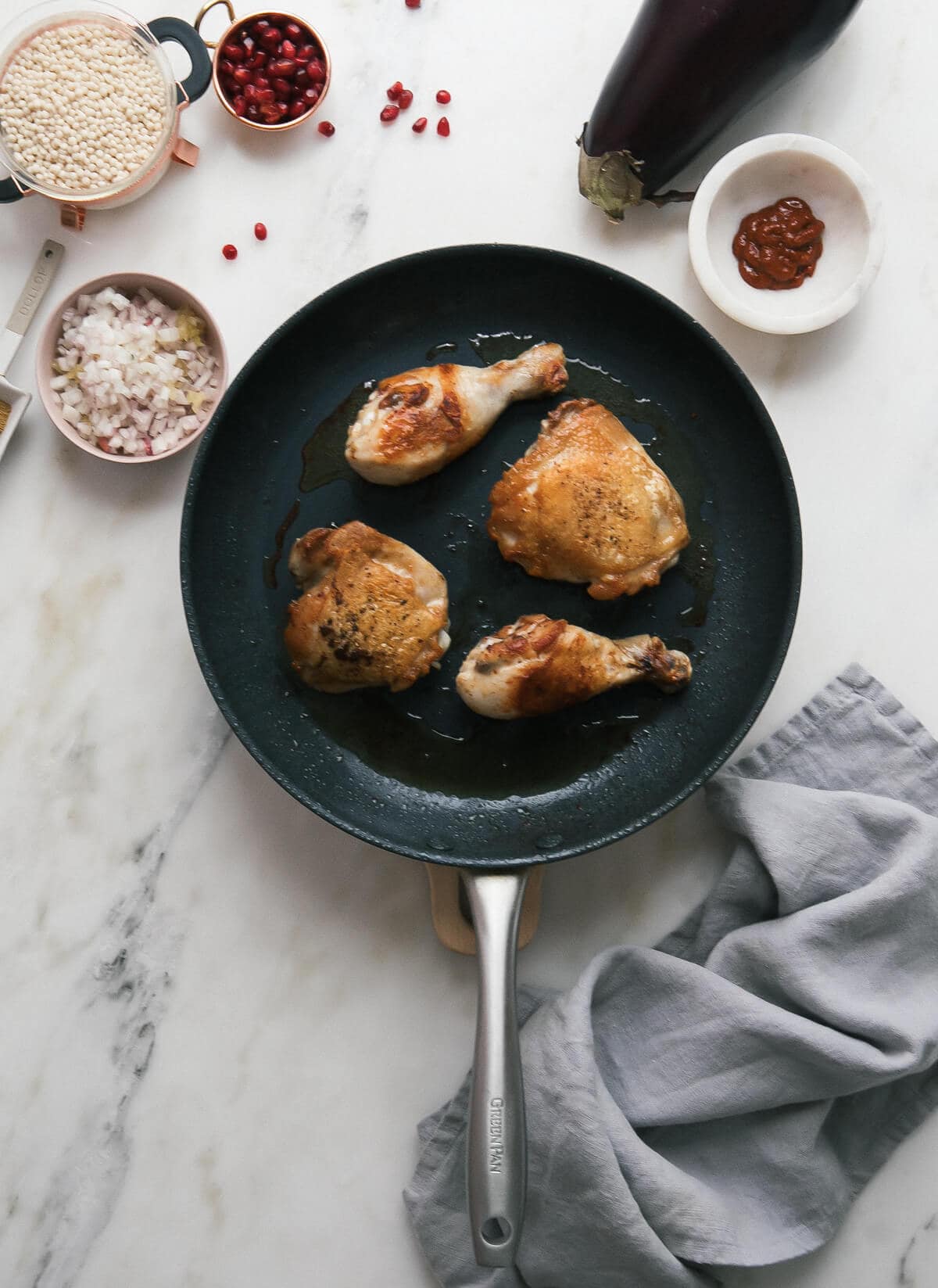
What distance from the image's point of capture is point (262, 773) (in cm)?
256

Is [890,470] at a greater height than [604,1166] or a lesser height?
greater

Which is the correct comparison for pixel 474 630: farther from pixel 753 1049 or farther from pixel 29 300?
pixel 29 300

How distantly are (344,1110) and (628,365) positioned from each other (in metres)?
1.96

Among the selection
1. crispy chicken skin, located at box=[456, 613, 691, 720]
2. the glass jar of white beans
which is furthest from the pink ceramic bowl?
crispy chicken skin, located at box=[456, 613, 691, 720]

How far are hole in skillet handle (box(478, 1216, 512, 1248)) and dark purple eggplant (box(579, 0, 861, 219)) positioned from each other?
233 centimetres

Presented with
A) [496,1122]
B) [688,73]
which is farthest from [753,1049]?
[688,73]

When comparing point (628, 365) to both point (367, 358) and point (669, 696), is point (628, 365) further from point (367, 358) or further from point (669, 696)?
point (669, 696)

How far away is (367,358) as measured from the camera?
8.38ft

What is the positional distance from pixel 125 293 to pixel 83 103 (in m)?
0.43

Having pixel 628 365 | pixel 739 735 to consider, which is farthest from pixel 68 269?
pixel 739 735

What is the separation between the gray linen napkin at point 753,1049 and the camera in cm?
230

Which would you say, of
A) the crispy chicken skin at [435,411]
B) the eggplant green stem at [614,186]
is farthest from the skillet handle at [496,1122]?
the eggplant green stem at [614,186]

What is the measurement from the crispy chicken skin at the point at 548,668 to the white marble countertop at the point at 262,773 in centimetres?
41

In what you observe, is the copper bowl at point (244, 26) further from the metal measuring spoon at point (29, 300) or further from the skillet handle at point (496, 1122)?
the skillet handle at point (496, 1122)
